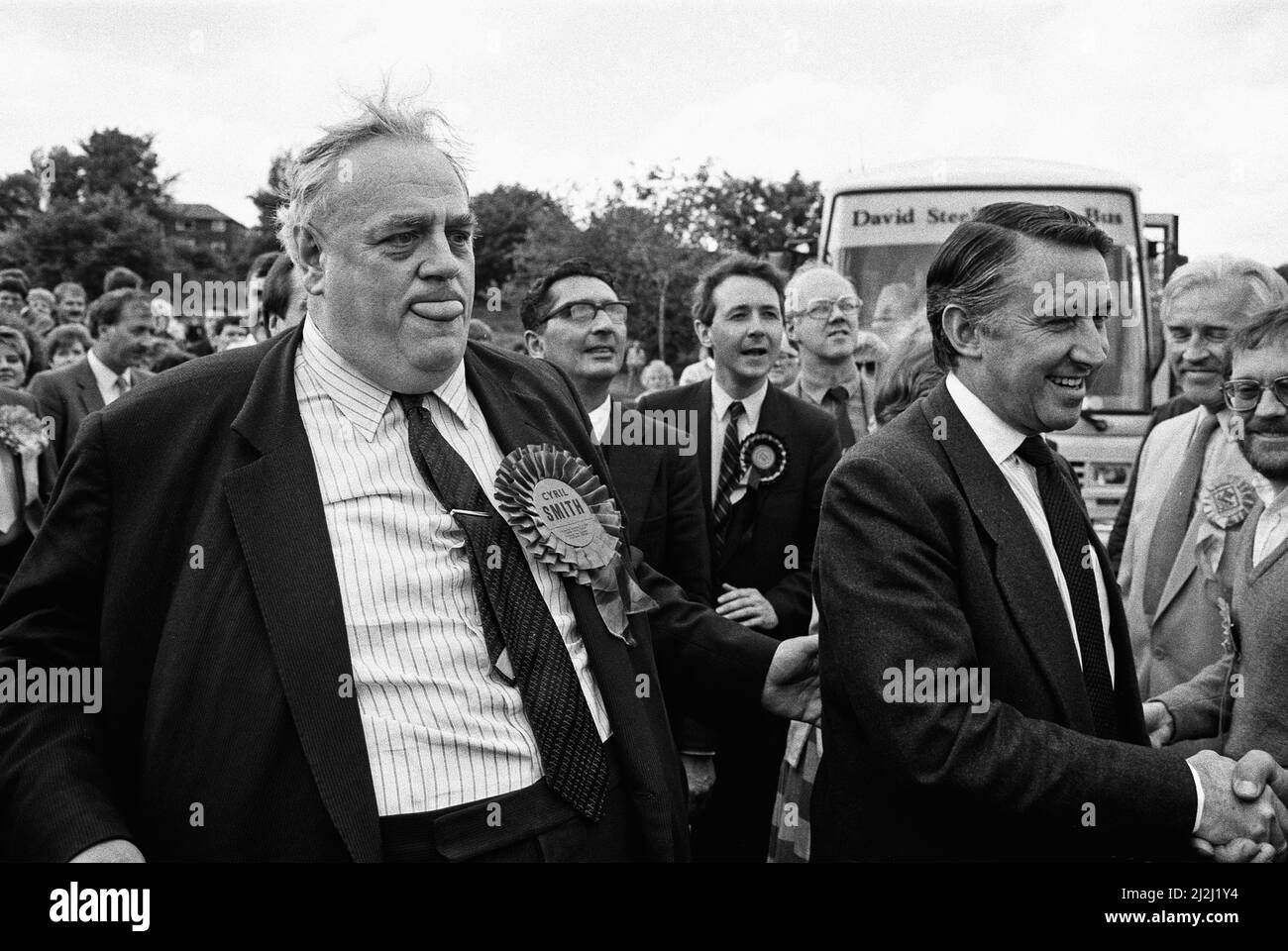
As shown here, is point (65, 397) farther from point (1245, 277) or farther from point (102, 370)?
point (1245, 277)

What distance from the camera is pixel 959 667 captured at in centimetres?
198

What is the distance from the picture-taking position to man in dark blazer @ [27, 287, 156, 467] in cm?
549

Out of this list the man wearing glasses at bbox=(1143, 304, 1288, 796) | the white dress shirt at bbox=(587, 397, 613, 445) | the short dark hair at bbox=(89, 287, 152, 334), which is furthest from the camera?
the short dark hair at bbox=(89, 287, 152, 334)

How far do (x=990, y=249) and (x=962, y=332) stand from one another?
0.16 metres

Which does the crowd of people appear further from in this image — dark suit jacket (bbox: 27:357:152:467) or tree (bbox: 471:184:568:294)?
tree (bbox: 471:184:568:294)

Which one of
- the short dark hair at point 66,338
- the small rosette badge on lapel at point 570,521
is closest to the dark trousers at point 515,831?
the small rosette badge on lapel at point 570,521

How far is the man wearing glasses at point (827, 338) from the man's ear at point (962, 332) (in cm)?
301

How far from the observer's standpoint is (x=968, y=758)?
6.41 ft

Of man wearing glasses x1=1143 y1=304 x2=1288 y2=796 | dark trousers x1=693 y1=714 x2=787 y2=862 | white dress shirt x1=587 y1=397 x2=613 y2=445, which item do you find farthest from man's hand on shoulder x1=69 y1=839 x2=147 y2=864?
dark trousers x1=693 y1=714 x2=787 y2=862

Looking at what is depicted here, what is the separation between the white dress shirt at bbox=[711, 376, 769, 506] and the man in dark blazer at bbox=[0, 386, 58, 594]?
2.45 metres

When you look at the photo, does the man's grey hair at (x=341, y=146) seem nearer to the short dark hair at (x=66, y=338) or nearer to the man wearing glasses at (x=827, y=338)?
the man wearing glasses at (x=827, y=338)
